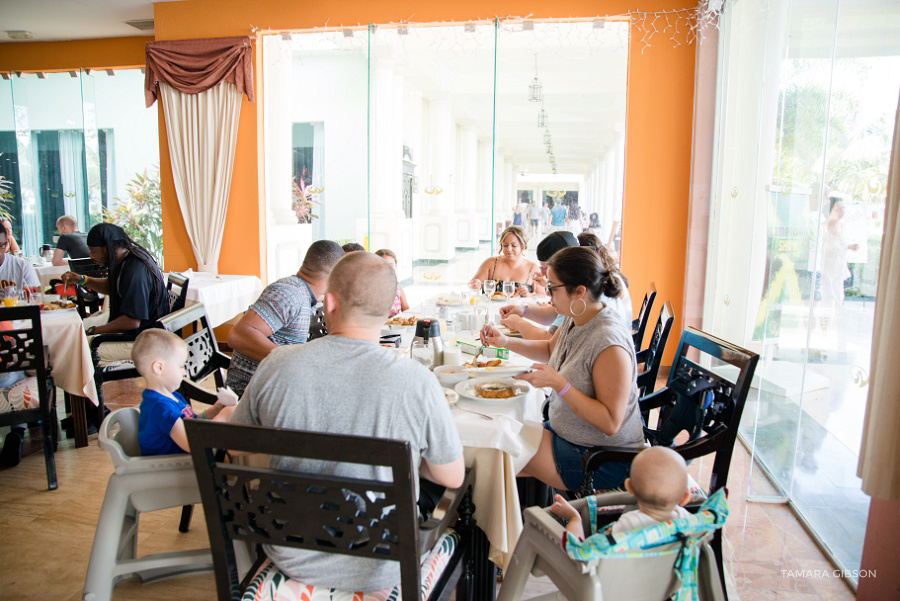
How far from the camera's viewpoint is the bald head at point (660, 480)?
1378 millimetres

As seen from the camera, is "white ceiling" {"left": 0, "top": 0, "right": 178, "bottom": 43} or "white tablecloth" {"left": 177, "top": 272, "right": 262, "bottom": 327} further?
"white ceiling" {"left": 0, "top": 0, "right": 178, "bottom": 43}

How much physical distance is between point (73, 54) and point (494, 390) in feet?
24.7

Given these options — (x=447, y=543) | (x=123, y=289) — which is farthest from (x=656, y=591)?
(x=123, y=289)

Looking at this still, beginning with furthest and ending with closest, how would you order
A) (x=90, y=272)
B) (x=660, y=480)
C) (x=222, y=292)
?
(x=90, y=272) < (x=222, y=292) < (x=660, y=480)

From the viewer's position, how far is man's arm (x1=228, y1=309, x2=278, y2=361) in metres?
2.55

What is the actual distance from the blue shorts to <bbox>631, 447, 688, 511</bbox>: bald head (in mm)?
619

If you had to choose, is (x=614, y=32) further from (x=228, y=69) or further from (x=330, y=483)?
(x=330, y=483)

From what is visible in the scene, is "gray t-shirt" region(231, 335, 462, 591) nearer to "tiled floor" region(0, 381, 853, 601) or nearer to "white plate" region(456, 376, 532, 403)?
"white plate" region(456, 376, 532, 403)

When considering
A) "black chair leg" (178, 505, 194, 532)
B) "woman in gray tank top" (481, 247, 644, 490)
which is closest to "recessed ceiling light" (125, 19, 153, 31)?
"black chair leg" (178, 505, 194, 532)

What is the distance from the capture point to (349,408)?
131cm

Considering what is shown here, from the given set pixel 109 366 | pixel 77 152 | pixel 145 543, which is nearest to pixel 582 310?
pixel 145 543

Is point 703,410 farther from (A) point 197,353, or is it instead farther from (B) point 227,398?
(A) point 197,353

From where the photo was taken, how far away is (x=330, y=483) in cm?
123

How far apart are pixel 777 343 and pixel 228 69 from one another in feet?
16.9
